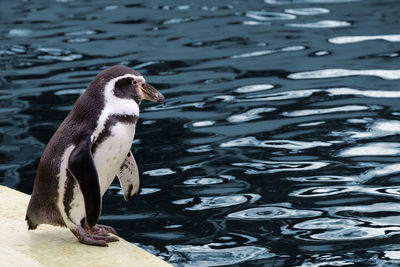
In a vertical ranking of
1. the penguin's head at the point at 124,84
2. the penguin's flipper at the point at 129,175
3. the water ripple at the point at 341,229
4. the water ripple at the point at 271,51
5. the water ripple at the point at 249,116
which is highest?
the penguin's head at the point at 124,84

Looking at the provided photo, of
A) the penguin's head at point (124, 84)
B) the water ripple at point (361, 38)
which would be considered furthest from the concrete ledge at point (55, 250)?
the water ripple at point (361, 38)

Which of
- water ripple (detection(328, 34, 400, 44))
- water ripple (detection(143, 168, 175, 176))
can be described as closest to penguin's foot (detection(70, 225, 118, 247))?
water ripple (detection(143, 168, 175, 176))

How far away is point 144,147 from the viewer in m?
6.37

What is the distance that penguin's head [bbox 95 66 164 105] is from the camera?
3.97 metres

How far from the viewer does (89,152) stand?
12.5 feet

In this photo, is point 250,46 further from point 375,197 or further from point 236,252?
point 236,252

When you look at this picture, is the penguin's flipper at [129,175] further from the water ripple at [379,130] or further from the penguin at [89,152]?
the water ripple at [379,130]

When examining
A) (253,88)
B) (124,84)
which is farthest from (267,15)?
(124,84)

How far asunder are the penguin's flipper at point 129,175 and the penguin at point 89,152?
26cm

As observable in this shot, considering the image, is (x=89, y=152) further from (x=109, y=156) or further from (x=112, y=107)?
(x=112, y=107)

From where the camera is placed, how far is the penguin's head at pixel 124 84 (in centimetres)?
397

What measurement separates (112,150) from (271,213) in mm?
1352

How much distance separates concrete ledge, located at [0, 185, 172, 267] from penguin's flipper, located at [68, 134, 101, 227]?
0.31 m

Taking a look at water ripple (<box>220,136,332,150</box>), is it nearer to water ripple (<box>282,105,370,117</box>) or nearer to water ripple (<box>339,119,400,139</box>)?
water ripple (<box>339,119,400,139</box>)
